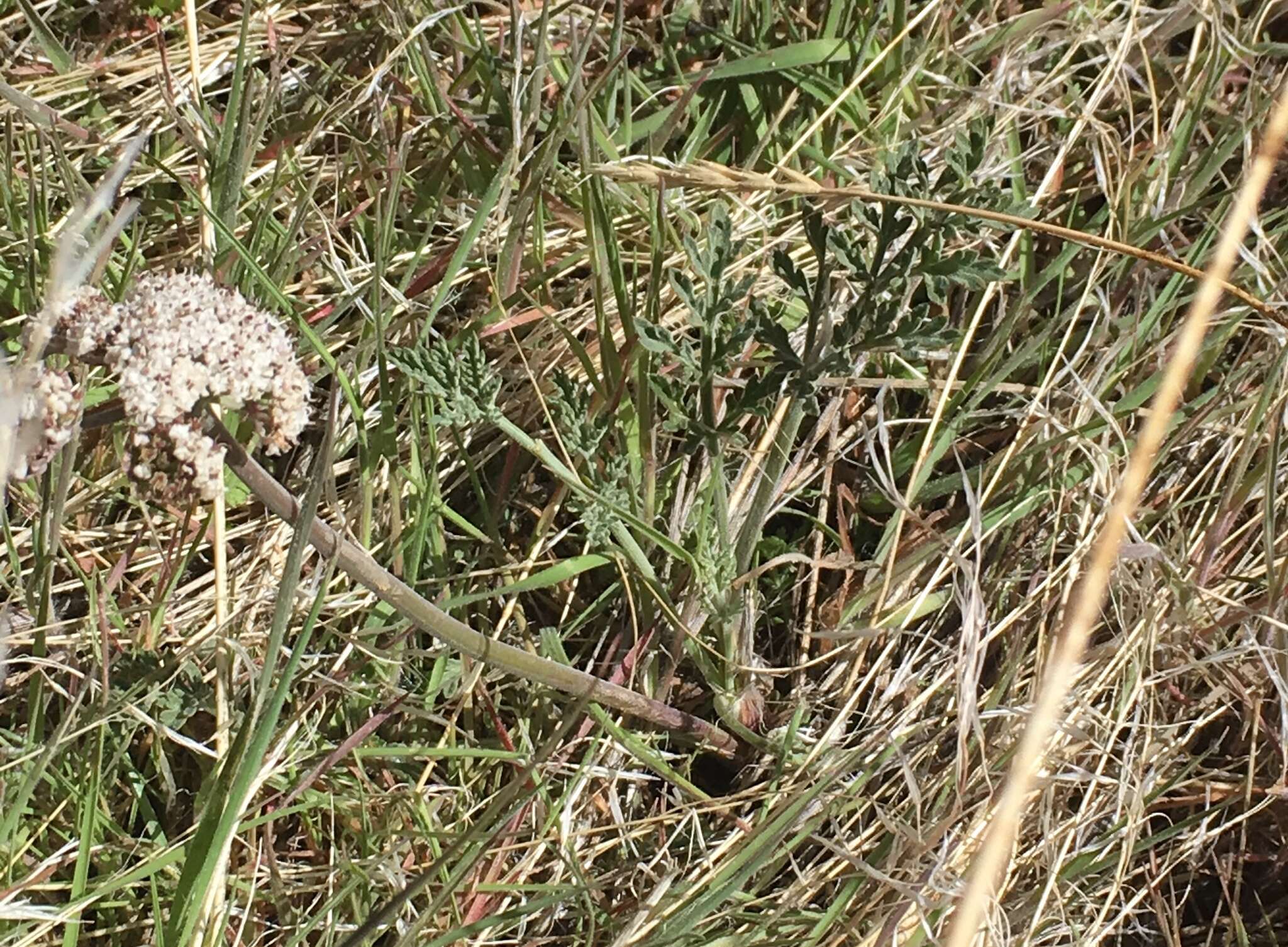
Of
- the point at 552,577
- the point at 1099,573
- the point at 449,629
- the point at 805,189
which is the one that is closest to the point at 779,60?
the point at 805,189

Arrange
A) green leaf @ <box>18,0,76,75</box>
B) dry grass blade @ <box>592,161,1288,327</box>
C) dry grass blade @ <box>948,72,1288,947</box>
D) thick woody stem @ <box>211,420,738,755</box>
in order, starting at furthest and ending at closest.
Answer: green leaf @ <box>18,0,76,75</box> → dry grass blade @ <box>592,161,1288,327</box> → thick woody stem @ <box>211,420,738,755</box> → dry grass blade @ <box>948,72,1288,947</box>

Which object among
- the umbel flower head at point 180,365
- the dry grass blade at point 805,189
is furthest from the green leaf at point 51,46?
the umbel flower head at point 180,365

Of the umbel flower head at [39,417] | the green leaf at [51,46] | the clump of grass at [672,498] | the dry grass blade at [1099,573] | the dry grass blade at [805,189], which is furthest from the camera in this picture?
the green leaf at [51,46]

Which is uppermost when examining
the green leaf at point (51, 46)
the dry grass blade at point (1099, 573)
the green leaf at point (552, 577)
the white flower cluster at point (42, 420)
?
the green leaf at point (51, 46)

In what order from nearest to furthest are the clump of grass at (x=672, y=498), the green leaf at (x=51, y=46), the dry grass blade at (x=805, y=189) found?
the dry grass blade at (x=805, y=189), the clump of grass at (x=672, y=498), the green leaf at (x=51, y=46)

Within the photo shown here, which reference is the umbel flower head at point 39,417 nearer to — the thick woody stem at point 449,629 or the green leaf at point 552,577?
the thick woody stem at point 449,629

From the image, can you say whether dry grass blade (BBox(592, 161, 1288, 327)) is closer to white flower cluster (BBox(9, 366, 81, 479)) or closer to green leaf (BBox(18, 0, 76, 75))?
white flower cluster (BBox(9, 366, 81, 479))

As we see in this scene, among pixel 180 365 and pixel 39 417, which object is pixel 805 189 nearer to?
pixel 180 365

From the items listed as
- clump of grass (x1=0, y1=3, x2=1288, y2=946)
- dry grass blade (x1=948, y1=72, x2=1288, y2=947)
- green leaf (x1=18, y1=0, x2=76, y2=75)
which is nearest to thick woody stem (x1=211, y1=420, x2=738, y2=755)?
clump of grass (x1=0, y1=3, x2=1288, y2=946)

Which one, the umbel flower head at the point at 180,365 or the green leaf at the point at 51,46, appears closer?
the umbel flower head at the point at 180,365
